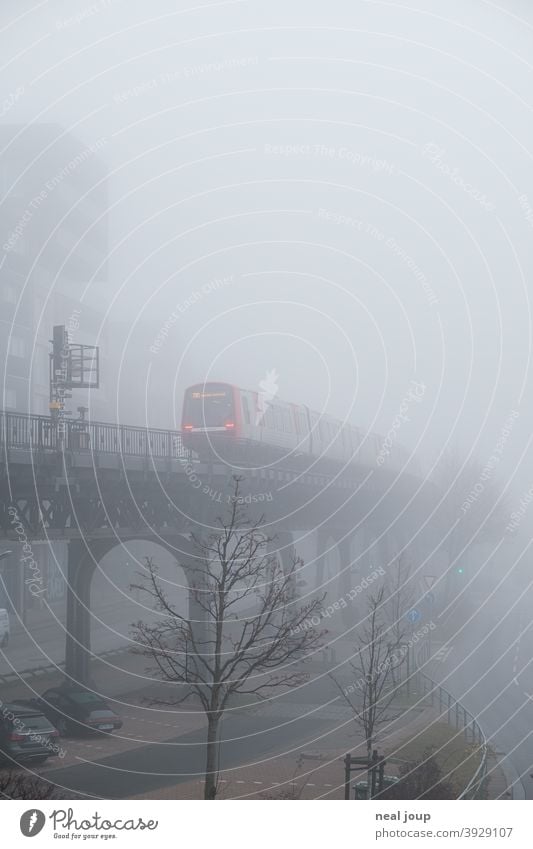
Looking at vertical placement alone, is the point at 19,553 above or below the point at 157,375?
below

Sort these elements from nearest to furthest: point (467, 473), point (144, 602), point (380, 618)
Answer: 1. point (380, 618)
2. point (144, 602)
3. point (467, 473)

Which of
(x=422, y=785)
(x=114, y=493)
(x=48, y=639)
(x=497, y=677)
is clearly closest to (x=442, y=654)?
(x=497, y=677)

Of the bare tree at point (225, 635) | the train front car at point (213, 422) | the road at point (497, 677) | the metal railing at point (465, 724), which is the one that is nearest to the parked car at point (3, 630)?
the bare tree at point (225, 635)

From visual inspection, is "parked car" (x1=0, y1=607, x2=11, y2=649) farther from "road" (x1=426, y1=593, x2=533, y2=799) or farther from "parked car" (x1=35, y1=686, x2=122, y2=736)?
"road" (x1=426, y1=593, x2=533, y2=799)

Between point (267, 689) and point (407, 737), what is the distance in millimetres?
11793

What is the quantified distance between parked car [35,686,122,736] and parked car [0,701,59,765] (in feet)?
12.5

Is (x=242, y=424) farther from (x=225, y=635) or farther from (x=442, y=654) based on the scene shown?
(x=442, y=654)

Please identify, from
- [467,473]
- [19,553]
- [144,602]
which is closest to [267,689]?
[19,553]

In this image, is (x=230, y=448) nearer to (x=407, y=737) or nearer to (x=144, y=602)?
(x=407, y=737)

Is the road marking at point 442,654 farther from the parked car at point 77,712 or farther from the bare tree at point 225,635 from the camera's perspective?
the parked car at point 77,712

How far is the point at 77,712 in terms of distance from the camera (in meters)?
33.0

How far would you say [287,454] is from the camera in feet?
159

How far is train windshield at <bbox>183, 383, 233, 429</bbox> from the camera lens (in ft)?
139

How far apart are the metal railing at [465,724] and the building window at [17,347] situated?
37716mm
